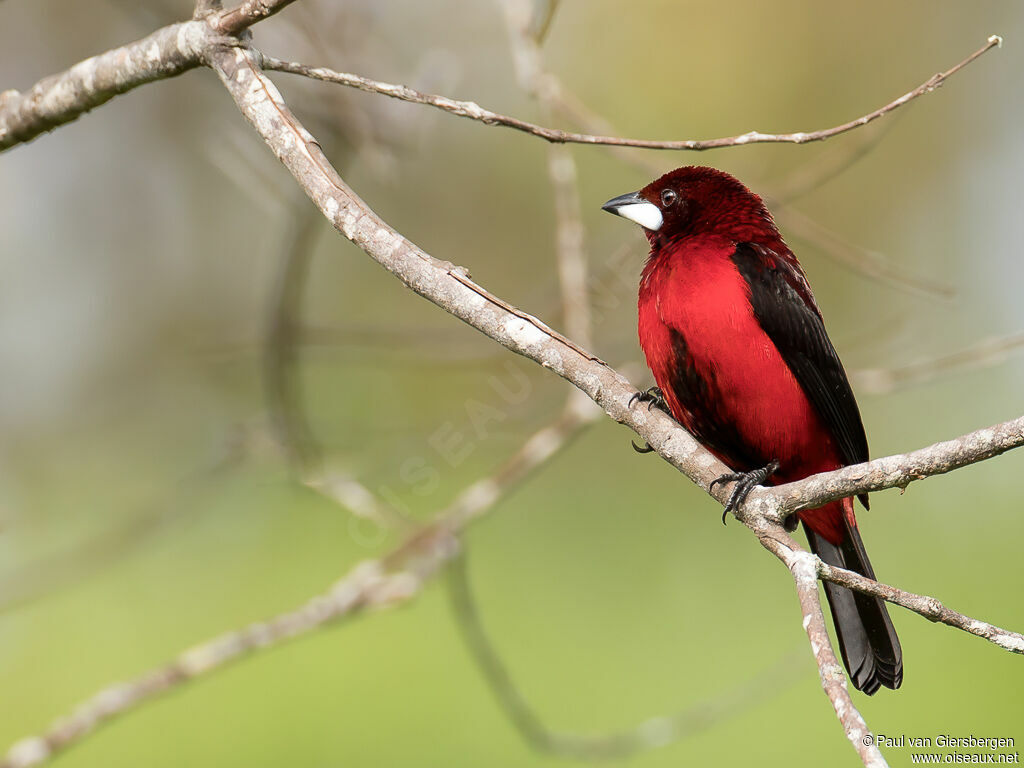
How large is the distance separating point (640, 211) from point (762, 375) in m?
0.85

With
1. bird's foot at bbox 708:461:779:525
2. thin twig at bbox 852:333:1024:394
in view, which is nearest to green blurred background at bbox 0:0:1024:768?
thin twig at bbox 852:333:1024:394

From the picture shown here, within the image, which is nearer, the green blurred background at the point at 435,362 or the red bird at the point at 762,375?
the red bird at the point at 762,375

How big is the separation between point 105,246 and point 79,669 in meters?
4.37

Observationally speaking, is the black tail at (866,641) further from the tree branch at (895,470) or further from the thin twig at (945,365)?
the tree branch at (895,470)

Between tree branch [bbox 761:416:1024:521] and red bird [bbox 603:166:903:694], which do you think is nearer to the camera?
tree branch [bbox 761:416:1024:521]

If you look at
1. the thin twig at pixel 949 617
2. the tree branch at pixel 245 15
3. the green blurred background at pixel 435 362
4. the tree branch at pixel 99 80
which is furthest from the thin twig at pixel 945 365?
the tree branch at pixel 99 80

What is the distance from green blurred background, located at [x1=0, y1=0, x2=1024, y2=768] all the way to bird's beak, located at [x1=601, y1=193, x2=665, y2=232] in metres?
0.71

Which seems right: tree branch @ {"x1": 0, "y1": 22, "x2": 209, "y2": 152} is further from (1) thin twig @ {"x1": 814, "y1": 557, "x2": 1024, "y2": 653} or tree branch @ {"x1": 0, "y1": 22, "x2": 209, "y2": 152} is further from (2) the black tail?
(2) the black tail

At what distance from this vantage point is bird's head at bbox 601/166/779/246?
353cm

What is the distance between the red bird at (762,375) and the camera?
3.19 m

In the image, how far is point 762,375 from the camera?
325 centimetres

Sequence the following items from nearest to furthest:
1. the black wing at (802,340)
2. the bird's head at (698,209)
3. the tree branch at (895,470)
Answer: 1. the tree branch at (895,470)
2. the black wing at (802,340)
3. the bird's head at (698,209)

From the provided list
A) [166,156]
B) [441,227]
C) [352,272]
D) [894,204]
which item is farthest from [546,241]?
[166,156]

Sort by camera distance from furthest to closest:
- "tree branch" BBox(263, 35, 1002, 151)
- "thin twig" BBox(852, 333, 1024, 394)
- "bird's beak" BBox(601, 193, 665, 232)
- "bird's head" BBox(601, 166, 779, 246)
→ "bird's beak" BBox(601, 193, 665, 232), "bird's head" BBox(601, 166, 779, 246), "thin twig" BBox(852, 333, 1024, 394), "tree branch" BBox(263, 35, 1002, 151)
